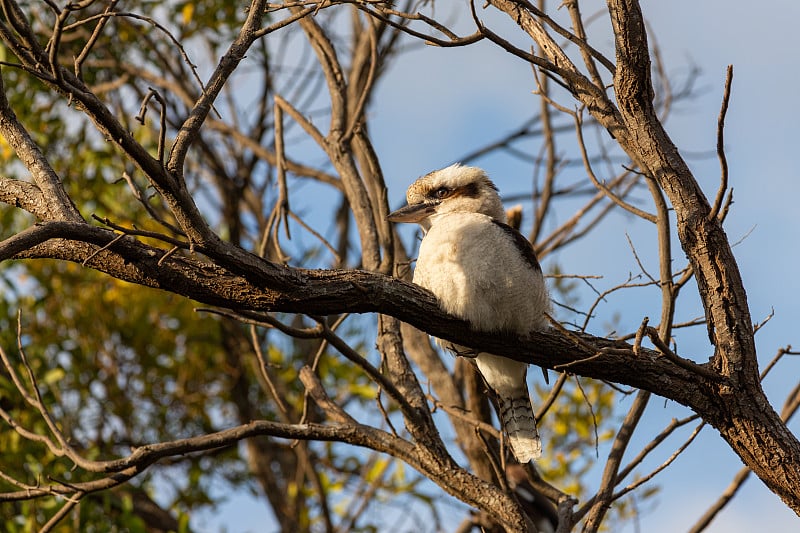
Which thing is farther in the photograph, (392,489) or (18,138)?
(392,489)

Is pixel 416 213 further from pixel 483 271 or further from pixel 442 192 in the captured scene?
pixel 483 271

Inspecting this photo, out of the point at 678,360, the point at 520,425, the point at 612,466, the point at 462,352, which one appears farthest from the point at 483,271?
the point at 612,466

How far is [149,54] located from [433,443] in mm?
3934

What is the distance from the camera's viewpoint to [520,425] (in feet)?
10.3

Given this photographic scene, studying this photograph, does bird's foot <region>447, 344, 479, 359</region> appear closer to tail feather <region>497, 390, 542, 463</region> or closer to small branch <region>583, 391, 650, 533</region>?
tail feather <region>497, 390, 542, 463</region>

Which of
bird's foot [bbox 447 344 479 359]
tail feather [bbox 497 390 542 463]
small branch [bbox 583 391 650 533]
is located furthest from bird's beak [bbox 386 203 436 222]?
small branch [bbox 583 391 650 533]

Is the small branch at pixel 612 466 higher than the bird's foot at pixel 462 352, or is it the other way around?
the bird's foot at pixel 462 352

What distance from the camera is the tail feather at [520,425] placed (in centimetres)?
311

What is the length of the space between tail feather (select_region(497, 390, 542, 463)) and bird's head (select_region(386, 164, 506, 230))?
620 mm

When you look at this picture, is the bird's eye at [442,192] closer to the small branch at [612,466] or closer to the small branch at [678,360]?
the small branch at [612,466]

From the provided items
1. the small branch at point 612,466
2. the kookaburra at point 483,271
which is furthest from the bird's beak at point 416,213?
the small branch at point 612,466

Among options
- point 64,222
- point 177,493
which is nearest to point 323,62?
point 64,222

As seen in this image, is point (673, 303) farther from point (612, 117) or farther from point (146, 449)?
point (146, 449)

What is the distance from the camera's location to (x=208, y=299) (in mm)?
2227
